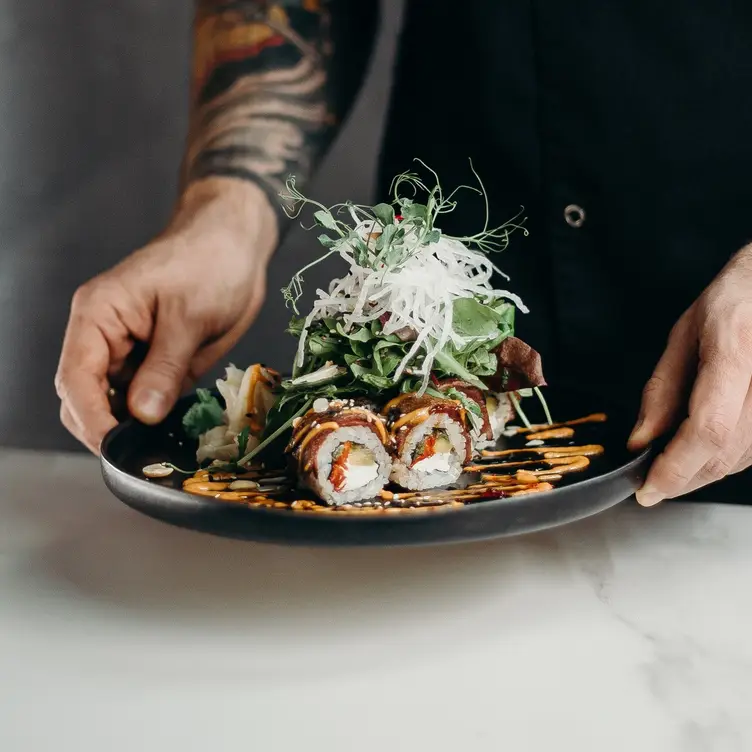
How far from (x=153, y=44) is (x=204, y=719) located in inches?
78.9

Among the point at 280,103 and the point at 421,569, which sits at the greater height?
the point at 280,103

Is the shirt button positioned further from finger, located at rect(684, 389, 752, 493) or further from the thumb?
the thumb

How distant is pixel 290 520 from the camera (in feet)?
2.71

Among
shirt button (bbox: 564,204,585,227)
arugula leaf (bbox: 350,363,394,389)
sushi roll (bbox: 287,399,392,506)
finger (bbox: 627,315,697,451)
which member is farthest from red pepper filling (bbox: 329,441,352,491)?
shirt button (bbox: 564,204,585,227)

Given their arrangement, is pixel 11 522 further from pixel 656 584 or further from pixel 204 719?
pixel 656 584

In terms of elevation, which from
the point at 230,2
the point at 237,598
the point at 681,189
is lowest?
the point at 237,598

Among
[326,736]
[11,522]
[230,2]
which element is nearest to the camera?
[326,736]

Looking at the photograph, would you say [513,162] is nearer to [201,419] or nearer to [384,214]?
[384,214]

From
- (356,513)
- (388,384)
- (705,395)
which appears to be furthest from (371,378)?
(705,395)

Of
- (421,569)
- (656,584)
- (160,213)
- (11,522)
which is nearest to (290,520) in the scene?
(421,569)

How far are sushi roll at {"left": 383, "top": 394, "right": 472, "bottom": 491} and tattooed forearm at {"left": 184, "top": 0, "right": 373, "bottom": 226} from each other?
0.73 m

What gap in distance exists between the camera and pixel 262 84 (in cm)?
167

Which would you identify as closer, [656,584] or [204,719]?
[204,719]

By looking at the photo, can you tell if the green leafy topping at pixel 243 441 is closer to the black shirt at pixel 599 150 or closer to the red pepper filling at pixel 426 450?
the red pepper filling at pixel 426 450
